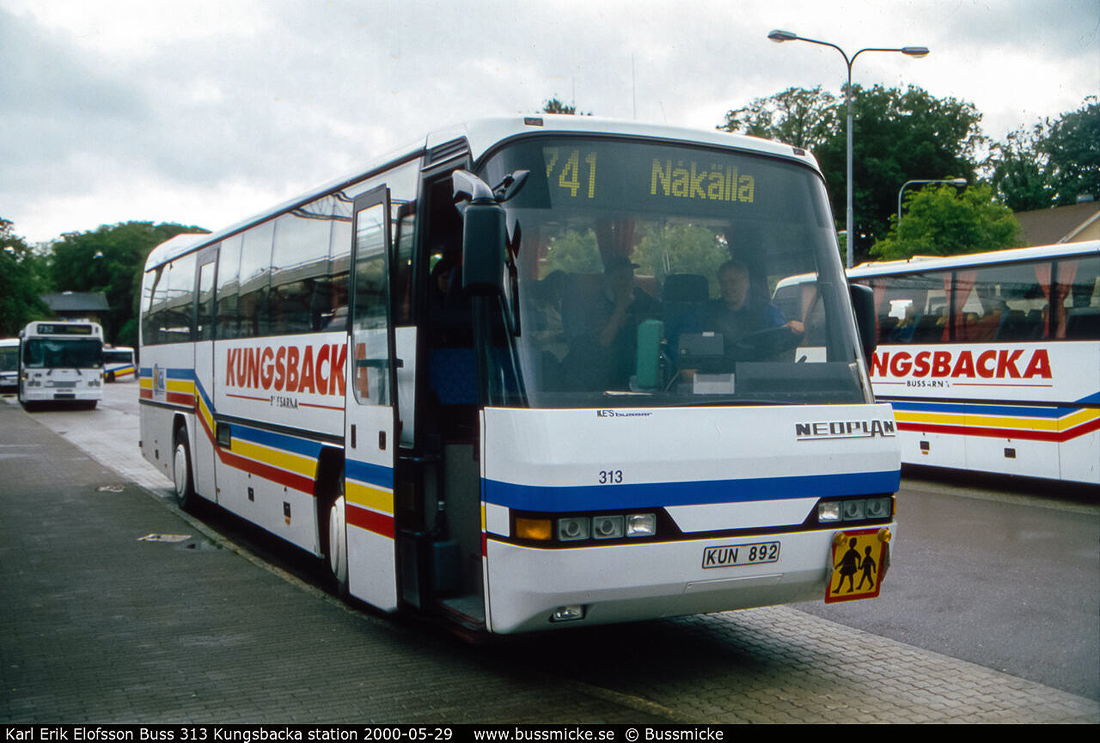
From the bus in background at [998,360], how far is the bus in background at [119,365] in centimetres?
6797

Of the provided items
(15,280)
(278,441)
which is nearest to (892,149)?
(15,280)

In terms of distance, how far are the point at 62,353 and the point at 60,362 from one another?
0.37 meters

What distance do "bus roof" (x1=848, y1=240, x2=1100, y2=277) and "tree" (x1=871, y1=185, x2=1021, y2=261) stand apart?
67.6 feet

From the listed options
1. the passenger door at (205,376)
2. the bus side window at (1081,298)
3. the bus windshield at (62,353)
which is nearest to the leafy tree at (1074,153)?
the bus side window at (1081,298)

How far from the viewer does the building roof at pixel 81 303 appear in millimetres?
127438

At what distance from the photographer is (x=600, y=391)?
5.29m

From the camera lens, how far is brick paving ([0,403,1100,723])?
17.4 feet

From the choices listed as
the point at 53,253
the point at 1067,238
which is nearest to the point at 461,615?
the point at 1067,238

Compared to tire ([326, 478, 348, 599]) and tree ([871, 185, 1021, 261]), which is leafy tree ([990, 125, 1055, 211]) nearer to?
tree ([871, 185, 1021, 261])

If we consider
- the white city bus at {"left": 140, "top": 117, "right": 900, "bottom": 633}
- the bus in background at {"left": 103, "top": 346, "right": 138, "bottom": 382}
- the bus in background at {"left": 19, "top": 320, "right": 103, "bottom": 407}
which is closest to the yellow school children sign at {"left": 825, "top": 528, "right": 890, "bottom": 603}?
the white city bus at {"left": 140, "top": 117, "right": 900, "bottom": 633}

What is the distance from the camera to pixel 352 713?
17.3 ft

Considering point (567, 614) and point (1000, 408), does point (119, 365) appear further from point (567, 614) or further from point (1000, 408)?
point (567, 614)

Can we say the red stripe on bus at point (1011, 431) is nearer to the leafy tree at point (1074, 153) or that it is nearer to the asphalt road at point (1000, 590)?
the asphalt road at point (1000, 590)

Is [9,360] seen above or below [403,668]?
above
